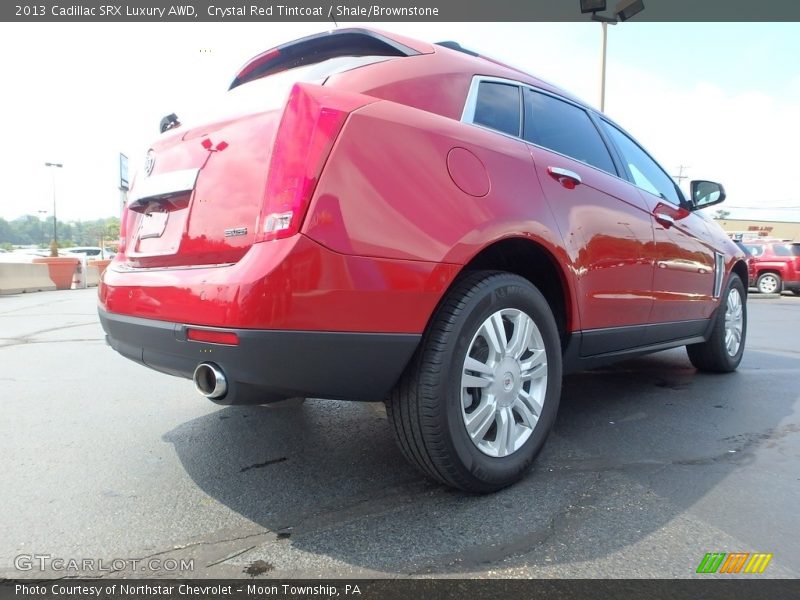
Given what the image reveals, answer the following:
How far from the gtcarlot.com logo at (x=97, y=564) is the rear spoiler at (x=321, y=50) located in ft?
6.93

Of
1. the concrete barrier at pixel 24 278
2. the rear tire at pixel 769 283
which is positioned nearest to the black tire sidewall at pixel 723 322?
the rear tire at pixel 769 283

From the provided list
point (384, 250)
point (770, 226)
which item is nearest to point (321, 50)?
point (384, 250)

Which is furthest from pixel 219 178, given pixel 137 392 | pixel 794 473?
pixel 794 473

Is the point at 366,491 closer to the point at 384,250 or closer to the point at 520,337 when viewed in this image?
the point at 520,337

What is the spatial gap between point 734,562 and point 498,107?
6.67ft

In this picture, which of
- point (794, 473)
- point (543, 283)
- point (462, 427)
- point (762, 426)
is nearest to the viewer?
point (462, 427)

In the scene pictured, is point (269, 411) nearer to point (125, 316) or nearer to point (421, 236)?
point (125, 316)

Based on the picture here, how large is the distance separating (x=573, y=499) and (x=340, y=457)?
109 cm

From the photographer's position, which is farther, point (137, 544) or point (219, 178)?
point (219, 178)

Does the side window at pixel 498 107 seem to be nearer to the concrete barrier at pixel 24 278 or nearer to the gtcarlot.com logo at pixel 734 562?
the gtcarlot.com logo at pixel 734 562

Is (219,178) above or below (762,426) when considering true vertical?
above

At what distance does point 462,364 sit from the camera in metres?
2.12

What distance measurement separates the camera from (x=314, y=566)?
177 cm
